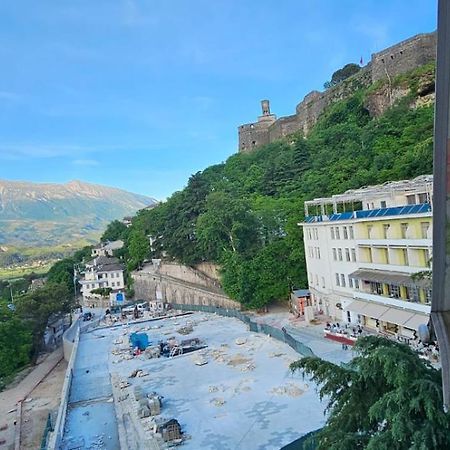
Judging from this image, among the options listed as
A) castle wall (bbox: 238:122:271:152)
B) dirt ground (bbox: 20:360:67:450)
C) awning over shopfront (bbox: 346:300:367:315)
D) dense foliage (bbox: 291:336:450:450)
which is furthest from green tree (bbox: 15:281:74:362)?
castle wall (bbox: 238:122:271:152)

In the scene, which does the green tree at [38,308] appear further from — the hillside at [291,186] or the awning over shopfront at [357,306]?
the awning over shopfront at [357,306]

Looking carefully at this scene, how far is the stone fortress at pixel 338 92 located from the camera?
44750mm

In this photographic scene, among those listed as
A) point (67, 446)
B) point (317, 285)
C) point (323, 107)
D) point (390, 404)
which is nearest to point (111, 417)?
point (67, 446)

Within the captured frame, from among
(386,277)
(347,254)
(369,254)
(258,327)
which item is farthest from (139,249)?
(386,277)

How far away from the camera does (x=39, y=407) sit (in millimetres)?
26656

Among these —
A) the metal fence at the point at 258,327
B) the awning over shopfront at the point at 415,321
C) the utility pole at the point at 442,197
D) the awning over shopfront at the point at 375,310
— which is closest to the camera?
the utility pole at the point at 442,197

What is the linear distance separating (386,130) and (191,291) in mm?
24223

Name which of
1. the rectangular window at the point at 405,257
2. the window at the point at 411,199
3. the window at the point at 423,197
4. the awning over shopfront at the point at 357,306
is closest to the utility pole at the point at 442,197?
the rectangular window at the point at 405,257

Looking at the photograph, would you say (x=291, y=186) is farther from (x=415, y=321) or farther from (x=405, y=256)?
(x=415, y=321)

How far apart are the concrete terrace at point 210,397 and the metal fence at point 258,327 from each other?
460 millimetres

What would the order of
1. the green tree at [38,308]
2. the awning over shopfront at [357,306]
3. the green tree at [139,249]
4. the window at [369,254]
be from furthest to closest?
the green tree at [139,249] → the green tree at [38,308] → the window at [369,254] → the awning over shopfront at [357,306]

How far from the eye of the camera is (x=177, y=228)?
49.3m

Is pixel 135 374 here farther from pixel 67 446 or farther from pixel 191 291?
pixel 191 291

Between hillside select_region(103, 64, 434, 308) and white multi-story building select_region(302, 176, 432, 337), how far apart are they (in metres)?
4.00
